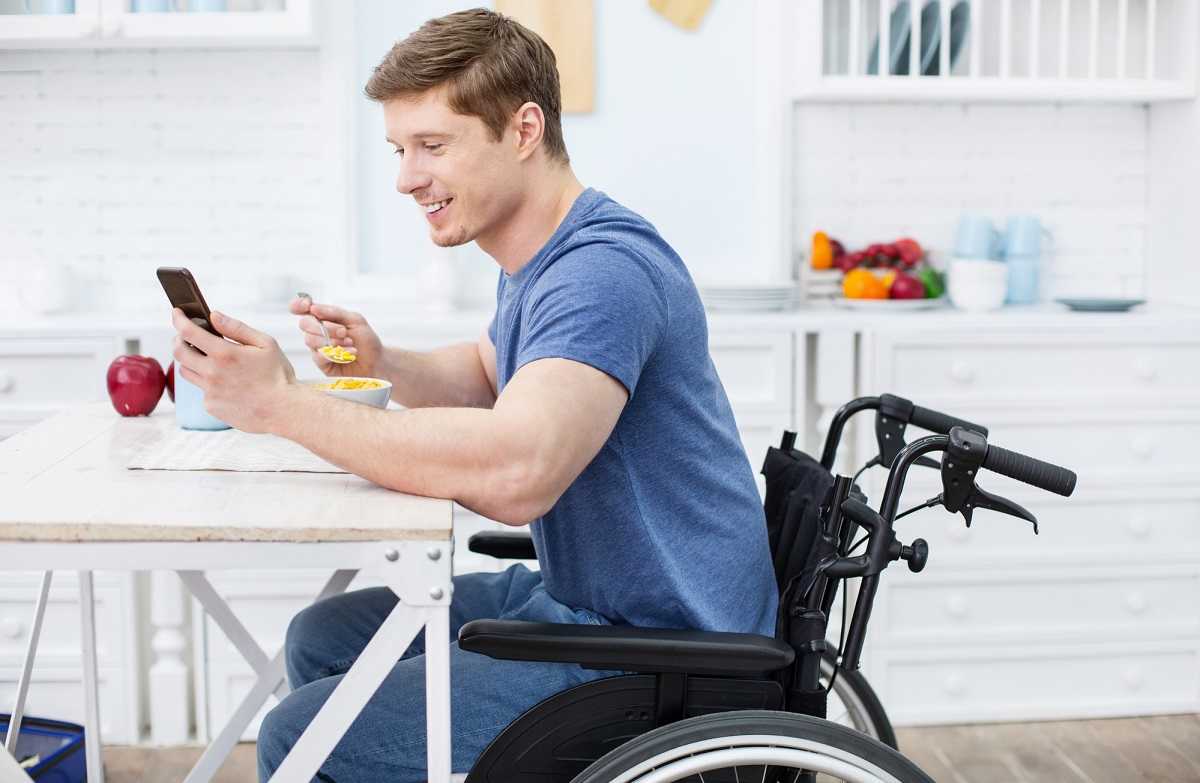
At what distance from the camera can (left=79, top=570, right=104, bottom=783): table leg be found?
7.06 feet

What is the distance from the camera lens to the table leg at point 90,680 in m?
2.15

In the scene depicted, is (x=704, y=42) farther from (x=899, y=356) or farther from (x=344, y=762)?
(x=344, y=762)

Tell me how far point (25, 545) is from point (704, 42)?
242cm

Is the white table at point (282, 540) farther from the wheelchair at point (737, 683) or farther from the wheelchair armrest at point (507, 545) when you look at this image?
the wheelchair armrest at point (507, 545)

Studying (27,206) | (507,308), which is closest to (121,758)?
(27,206)

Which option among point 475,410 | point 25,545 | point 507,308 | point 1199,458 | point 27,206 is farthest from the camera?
point 27,206

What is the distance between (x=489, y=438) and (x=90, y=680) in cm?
123

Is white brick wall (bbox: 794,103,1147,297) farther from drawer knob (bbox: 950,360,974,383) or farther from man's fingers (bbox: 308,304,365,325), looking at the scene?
man's fingers (bbox: 308,304,365,325)

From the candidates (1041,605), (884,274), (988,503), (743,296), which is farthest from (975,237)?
(988,503)

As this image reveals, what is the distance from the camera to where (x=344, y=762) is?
148 cm

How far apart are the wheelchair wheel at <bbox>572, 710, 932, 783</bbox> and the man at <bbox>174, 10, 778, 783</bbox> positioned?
20 centimetres

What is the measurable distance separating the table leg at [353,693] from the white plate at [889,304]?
6.61 feet

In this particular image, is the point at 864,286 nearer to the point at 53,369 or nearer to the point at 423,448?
the point at 53,369

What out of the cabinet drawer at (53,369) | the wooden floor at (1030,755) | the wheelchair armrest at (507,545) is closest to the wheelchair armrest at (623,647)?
the wheelchair armrest at (507,545)
